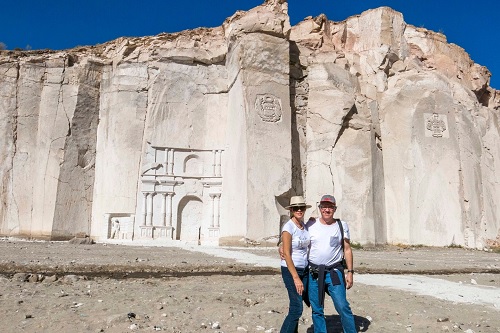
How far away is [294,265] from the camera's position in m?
4.55

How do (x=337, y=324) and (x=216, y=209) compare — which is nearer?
(x=337, y=324)

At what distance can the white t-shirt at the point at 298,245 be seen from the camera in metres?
4.55

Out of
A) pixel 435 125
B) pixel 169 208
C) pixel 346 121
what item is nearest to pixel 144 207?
pixel 169 208

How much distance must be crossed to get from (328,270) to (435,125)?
23060 millimetres

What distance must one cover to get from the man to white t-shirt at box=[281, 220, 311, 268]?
65 mm

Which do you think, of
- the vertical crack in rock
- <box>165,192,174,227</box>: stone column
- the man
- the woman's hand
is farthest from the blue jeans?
<box>165,192,174,227</box>: stone column

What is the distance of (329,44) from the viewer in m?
28.8

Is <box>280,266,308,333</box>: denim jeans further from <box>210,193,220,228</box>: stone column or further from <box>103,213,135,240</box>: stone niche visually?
<box>103,213,135,240</box>: stone niche

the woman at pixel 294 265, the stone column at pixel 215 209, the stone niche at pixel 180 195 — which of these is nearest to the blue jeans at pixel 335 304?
the woman at pixel 294 265

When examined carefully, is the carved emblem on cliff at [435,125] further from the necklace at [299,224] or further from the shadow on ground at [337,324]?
the necklace at [299,224]

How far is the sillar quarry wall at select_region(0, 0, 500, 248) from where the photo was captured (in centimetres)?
2411

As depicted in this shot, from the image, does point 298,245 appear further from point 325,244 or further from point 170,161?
point 170,161

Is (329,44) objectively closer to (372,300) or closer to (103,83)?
(103,83)

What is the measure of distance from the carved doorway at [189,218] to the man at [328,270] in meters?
22.0
